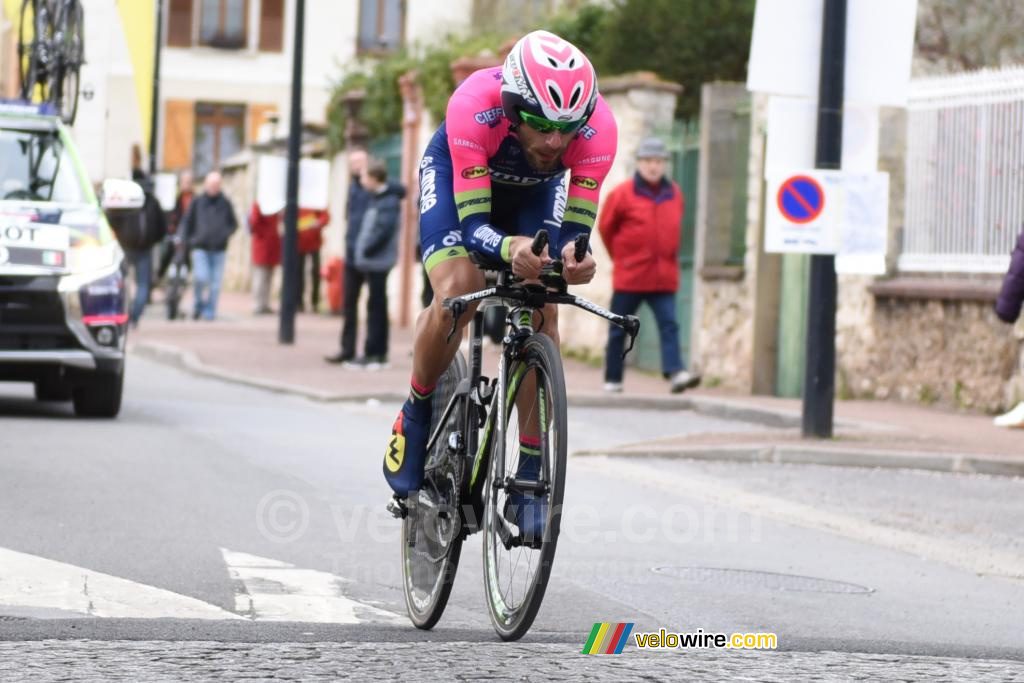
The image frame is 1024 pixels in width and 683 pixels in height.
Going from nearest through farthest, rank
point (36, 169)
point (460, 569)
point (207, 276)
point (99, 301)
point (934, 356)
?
1. point (460, 569)
2. point (99, 301)
3. point (36, 169)
4. point (934, 356)
5. point (207, 276)

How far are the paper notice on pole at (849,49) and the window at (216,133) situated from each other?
44.1 m

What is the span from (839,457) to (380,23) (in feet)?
149

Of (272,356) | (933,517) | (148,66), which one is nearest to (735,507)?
(933,517)

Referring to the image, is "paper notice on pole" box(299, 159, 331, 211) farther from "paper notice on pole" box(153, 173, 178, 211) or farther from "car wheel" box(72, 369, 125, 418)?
"car wheel" box(72, 369, 125, 418)

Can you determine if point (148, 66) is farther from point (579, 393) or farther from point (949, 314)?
point (949, 314)

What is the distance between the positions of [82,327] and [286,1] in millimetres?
44815

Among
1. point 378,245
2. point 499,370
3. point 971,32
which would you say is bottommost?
point 499,370

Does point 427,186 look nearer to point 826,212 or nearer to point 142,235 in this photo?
point 826,212

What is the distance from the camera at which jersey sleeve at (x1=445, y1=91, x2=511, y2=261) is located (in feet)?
19.8

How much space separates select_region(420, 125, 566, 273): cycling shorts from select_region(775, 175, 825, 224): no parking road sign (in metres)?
6.04

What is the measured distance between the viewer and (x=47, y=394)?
13.8 m

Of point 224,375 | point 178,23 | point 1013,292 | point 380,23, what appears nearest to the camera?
point 1013,292

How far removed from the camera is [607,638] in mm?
5918

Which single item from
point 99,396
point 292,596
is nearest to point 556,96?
point 292,596
